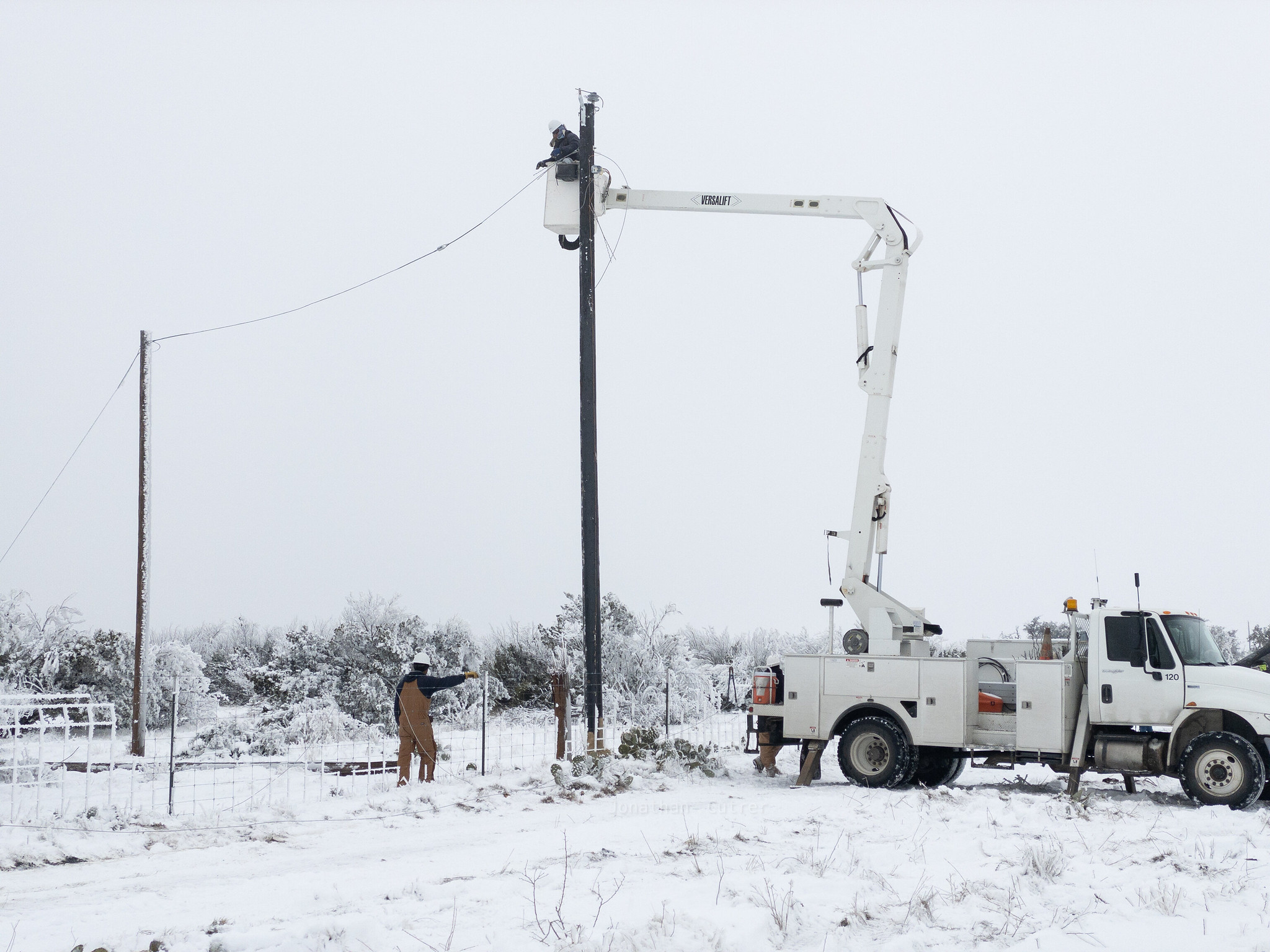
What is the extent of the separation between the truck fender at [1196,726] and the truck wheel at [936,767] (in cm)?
299

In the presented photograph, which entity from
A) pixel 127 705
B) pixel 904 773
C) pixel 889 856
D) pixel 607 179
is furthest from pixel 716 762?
pixel 127 705

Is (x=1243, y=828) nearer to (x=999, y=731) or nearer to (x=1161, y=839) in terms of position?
(x=1161, y=839)

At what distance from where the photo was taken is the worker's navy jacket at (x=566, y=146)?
1808cm

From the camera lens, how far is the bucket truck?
1302cm

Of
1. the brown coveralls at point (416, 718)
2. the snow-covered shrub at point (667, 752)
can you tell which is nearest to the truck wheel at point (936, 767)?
the snow-covered shrub at point (667, 752)

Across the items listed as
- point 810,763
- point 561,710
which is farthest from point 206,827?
point 810,763


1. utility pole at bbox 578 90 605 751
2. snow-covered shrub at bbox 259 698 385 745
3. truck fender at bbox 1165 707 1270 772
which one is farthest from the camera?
snow-covered shrub at bbox 259 698 385 745

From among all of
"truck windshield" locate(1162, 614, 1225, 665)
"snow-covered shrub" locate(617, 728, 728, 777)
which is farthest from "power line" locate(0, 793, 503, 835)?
"truck windshield" locate(1162, 614, 1225, 665)

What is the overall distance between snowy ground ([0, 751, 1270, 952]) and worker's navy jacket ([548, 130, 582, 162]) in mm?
10216

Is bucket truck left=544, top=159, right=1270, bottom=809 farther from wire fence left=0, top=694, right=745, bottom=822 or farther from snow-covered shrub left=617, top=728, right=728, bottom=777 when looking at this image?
wire fence left=0, top=694, right=745, bottom=822

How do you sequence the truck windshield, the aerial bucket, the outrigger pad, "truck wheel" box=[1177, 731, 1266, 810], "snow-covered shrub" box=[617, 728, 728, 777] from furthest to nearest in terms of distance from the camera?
the aerial bucket
"snow-covered shrub" box=[617, 728, 728, 777]
the outrigger pad
the truck windshield
"truck wheel" box=[1177, 731, 1266, 810]

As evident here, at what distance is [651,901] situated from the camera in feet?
24.4

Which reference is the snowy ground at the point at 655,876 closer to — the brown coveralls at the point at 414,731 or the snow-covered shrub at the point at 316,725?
the brown coveralls at the point at 414,731

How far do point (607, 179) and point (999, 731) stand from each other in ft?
34.3
